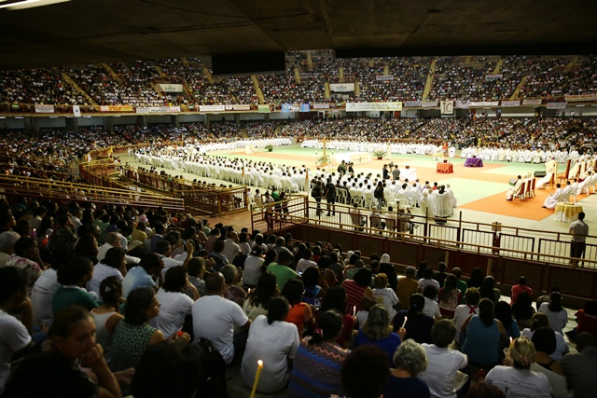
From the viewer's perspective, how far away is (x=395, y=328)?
5.38 meters

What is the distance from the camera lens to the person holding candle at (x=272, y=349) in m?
3.96

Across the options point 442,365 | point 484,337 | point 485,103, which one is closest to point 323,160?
point 485,103

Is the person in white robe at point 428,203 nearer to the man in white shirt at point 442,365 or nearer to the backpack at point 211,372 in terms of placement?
the man in white shirt at point 442,365

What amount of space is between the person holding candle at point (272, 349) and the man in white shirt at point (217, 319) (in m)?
0.40

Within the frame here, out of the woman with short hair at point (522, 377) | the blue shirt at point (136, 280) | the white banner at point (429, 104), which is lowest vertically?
the woman with short hair at point (522, 377)

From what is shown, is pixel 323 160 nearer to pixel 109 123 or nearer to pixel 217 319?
pixel 217 319

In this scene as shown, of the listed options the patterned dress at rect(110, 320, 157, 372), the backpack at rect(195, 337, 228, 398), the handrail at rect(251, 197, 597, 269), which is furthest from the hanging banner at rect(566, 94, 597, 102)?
the patterned dress at rect(110, 320, 157, 372)

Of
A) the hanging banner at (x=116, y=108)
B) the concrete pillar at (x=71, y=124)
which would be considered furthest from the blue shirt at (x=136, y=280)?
the concrete pillar at (x=71, y=124)

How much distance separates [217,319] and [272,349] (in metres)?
0.75

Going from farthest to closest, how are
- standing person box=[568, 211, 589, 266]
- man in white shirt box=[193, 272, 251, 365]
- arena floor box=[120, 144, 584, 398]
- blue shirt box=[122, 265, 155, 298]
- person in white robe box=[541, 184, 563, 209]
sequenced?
person in white robe box=[541, 184, 563, 209] → arena floor box=[120, 144, 584, 398] → standing person box=[568, 211, 589, 266] → blue shirt box=[122, 265, 155, 298] → man in white shirt box=[193, 272, 251, 365]

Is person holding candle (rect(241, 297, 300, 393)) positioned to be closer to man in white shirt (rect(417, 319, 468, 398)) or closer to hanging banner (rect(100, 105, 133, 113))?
man in white shirt (rect(417, 319, 468, 398))

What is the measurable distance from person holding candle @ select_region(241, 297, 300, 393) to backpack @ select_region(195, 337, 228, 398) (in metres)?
0.36

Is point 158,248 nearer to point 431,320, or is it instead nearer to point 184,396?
point 431,320

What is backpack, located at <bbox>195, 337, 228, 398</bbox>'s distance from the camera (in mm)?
3438
